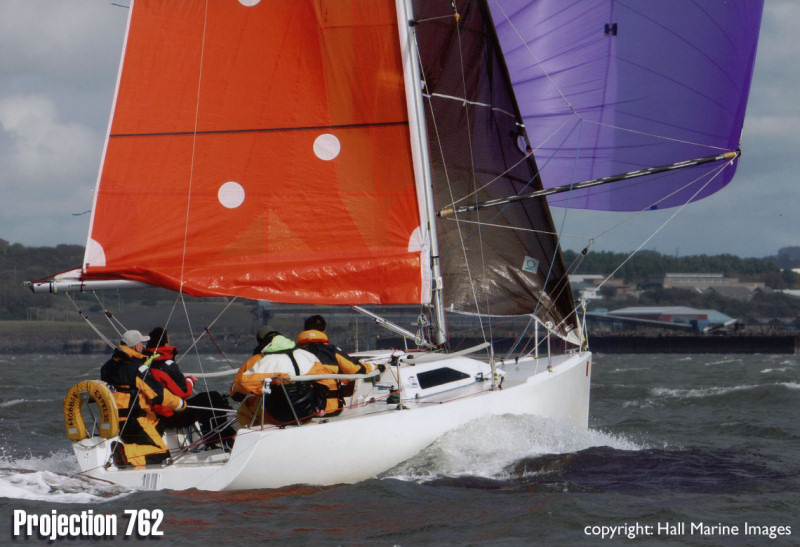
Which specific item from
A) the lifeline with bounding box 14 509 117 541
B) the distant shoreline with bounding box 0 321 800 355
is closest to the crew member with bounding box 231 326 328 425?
the lifeline with bounding box 14 509 117 541

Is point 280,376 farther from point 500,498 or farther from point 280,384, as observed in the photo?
point 500,498

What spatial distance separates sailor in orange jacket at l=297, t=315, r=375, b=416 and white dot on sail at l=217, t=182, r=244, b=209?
4.72ft

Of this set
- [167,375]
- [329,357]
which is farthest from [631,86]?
[167,375]

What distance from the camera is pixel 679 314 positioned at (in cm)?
8656

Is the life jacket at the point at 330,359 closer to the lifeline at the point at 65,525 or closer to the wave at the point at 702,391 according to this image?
the lifeline at the point at 65,525

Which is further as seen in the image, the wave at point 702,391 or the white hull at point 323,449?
the wave at point 702,391

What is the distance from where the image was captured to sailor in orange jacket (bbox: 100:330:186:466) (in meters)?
7.91

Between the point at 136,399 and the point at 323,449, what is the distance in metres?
1.48

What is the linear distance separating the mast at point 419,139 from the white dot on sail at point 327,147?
0.69 metres

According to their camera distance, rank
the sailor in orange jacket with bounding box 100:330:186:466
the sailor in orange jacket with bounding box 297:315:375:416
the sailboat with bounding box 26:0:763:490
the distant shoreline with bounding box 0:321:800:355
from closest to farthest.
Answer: the sailor in orange jacket with bounding box 100:330:186:466, the sailor in orange jacket with bounding box 297:315:375:416, the sailboat with bounding box 26:0:763:490, the distant shoreline with bounding box 0:321:800:355

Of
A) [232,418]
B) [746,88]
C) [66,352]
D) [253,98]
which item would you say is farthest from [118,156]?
[66,352]

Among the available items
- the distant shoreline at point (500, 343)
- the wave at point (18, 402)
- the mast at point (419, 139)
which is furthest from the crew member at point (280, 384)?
the distant shoreline at point (500, 343)

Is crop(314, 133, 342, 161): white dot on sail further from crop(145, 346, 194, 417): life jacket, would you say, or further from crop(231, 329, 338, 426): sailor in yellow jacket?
crop(145, 346, 194, 417): life jacket

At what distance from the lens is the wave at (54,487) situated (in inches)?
292
